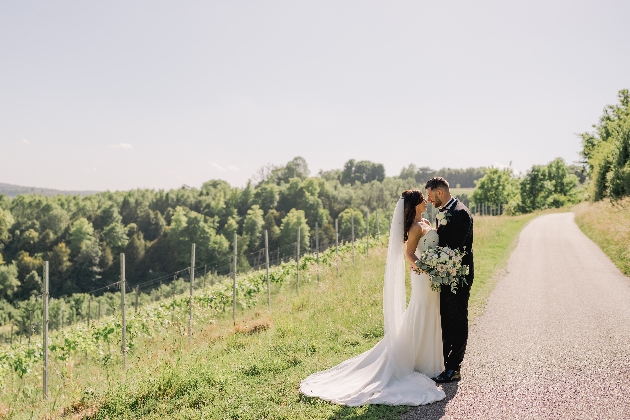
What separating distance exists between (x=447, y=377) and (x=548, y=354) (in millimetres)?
1801

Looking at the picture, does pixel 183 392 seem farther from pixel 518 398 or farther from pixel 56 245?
pixel 56 245

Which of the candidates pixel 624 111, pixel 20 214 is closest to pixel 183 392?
pixel 624 111

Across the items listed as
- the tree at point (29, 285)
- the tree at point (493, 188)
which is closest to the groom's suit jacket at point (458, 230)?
the tree at point (493, 188)

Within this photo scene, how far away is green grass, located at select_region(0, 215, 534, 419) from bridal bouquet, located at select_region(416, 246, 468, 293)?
1385mm

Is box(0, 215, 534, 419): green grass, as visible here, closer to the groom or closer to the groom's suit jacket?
the groom

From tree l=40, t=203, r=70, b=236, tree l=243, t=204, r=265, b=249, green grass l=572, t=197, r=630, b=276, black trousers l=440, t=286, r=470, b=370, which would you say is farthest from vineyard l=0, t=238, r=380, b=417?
tree l=40, t=203, r=70, b=236

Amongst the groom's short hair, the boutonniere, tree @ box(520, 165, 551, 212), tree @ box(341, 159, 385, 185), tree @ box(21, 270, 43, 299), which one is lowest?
tree @ box(21, 270, 43, 299)

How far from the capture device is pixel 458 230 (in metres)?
5.00

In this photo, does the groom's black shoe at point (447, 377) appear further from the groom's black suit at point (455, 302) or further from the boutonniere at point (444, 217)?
the boutonniere at point (444, 217)

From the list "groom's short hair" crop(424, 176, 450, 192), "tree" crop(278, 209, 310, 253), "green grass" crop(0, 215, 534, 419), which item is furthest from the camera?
"tree" crop(278, 209, 310, 253)

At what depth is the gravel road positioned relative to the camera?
4.21 m

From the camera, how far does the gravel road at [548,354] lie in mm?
4215

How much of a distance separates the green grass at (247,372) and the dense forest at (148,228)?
170 ft

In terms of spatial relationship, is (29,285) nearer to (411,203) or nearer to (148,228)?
(148,228)
